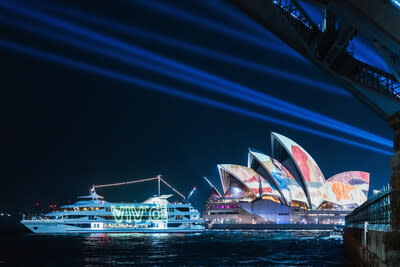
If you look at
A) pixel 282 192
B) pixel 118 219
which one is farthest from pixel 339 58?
pixel 282 192

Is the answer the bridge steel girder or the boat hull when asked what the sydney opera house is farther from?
the bridge steel girder

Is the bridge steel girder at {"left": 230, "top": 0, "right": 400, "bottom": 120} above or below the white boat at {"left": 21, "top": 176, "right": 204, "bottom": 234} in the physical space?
above

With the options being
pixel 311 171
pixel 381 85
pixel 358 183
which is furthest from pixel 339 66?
pixel 358 183

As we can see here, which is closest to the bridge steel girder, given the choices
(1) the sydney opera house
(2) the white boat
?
(2) the white boat

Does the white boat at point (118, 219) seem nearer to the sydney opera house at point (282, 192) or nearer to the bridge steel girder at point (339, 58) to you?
the sydney opera house at point (282, 192)

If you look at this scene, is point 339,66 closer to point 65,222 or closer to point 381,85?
point 381,85

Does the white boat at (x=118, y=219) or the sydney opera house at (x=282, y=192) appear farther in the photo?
the sydney opera house at (x=282, y=192)

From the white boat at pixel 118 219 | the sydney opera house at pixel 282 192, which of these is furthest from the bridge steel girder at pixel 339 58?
the sydney opera house at pixel 282 192
